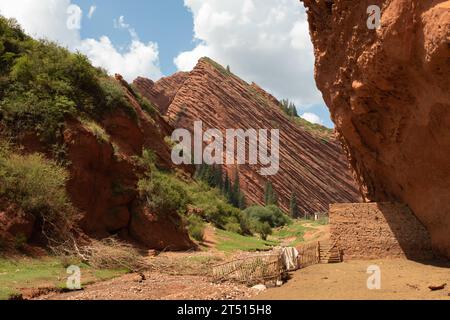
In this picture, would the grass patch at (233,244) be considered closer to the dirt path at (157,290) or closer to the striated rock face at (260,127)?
the dirt path at (157,290)

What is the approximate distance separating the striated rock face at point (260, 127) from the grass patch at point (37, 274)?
182 feet

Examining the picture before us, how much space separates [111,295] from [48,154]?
8.55 meters

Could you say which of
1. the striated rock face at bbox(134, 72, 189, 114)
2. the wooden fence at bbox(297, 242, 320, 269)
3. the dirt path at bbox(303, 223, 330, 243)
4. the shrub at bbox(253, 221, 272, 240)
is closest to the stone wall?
the wooden fence at bbox(297, 242, 320, 269)

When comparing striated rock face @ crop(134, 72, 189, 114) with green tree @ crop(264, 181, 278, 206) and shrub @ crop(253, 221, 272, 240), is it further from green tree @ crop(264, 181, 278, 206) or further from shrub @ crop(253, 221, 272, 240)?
shrub @ crop(253, 221, 272, 240)

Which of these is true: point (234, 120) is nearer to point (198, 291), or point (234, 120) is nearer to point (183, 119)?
point (183, 119)

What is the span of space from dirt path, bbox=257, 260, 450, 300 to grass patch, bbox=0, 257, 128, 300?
4.82 m

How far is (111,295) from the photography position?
838cm

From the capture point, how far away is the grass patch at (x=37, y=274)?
875 centimetres

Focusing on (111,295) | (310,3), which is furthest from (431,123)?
(111,295)

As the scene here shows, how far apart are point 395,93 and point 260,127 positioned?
→ 66.7 m

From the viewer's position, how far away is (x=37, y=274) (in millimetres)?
9969

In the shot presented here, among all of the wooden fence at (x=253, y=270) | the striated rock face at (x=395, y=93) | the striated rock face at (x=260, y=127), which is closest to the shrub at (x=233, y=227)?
the striated rock face at (x=395, y=93)

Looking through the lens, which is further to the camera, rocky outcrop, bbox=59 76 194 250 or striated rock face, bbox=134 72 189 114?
striated rock face, bbox=134 72 189 114

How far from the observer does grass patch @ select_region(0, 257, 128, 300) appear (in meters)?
8.75
